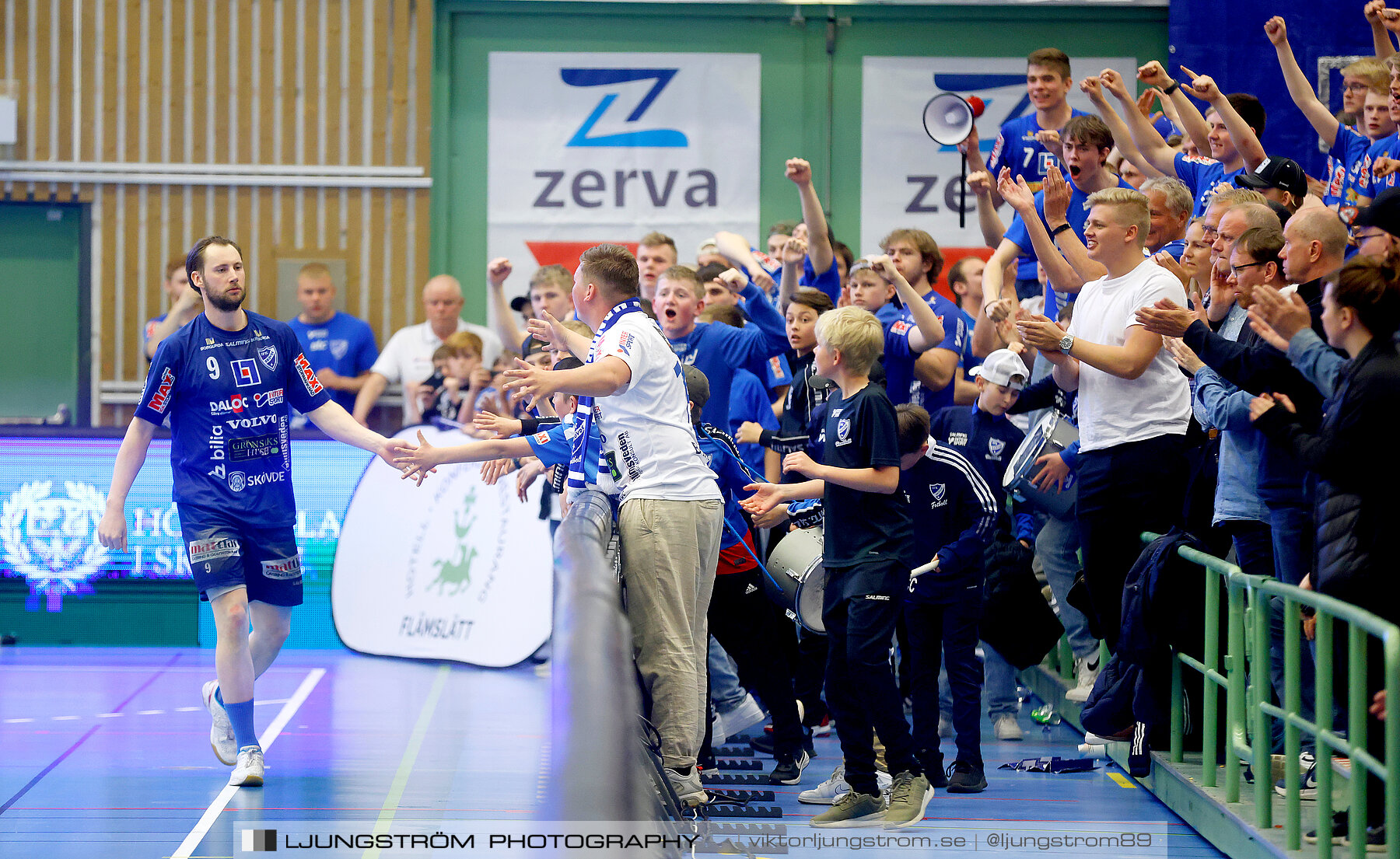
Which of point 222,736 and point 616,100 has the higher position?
point 616,100

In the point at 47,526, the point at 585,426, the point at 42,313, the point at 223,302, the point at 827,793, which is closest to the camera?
the point at 585,426

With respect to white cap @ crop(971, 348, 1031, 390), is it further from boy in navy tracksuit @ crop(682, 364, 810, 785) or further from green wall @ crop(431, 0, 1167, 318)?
green wall @ crop(431, 0, 1167, 318)

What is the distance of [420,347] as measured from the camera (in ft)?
37.1

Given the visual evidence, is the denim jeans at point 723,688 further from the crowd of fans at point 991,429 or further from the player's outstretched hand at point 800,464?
the player's outstretched hand at point 800,464

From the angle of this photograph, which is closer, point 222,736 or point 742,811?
point 742,811

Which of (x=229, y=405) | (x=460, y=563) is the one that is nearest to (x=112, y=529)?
(x=229, y=405)

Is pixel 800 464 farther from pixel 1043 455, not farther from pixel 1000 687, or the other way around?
pixel 1000 687

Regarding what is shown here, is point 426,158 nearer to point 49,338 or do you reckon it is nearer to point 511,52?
point 511,52

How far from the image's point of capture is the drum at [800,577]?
19.7 feet

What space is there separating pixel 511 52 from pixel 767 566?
769 cm

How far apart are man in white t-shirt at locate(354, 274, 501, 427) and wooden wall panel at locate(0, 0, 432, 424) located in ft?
3.38

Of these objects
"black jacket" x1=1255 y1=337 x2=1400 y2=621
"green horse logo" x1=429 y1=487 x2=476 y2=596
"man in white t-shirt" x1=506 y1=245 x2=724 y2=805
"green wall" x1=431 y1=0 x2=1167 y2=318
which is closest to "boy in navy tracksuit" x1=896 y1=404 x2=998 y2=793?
"man in white t-shirt" x1=506 y1=245 x2=724 y2=805

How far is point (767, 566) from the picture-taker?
20.9 ft

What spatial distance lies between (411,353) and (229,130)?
2.98 metres
